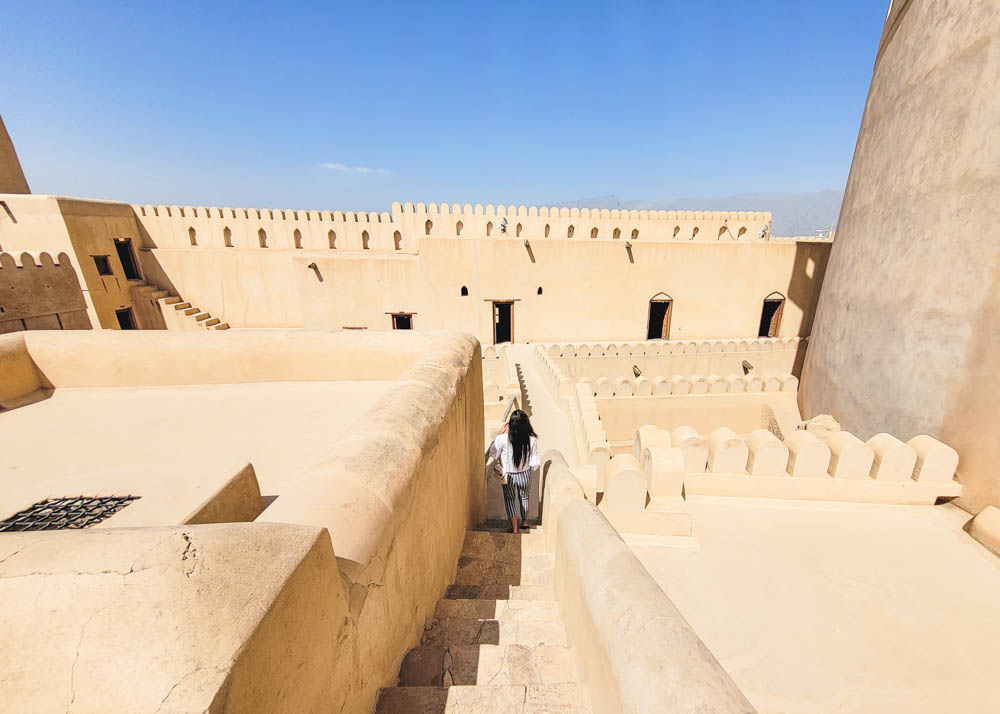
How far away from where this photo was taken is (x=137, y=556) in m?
0.82

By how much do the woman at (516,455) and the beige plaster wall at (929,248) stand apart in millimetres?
3703

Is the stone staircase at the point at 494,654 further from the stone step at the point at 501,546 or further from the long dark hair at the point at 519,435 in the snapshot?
the long dark hair at the point at 519,435

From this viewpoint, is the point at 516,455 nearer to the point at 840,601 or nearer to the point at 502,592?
the point at 502,592

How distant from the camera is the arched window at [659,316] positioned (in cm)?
1195

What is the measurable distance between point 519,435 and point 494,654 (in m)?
2.03

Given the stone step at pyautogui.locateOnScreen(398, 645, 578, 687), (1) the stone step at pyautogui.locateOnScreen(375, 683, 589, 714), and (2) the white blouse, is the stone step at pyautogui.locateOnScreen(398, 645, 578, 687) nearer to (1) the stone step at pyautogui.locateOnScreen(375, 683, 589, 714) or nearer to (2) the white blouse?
(1) the stone step at pyautogui.locateOnScreen(375, 683, 589, 714)

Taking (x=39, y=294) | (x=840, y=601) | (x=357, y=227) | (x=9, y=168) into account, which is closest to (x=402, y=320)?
(x=357, y=227)

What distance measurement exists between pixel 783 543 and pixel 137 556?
3.72 meters

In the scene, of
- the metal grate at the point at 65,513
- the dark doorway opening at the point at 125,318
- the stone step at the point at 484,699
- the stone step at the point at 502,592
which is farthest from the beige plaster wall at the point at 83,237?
the stone step at the point at 484,699

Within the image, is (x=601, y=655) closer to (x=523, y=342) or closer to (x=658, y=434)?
(x=658, y=434)

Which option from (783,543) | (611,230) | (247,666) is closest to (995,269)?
(783,543)

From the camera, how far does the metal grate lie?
5.78 feet

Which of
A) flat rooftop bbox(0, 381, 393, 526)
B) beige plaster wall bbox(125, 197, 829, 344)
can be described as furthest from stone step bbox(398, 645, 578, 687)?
beige plaster wall bbox(125, 197, 829, 344)

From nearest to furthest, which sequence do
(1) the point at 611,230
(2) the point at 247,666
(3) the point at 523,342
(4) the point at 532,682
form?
(2) the point at 247,666 → (4) the point at 532,682 → (3) the point at 523,342 → (1) the point at 611,230
